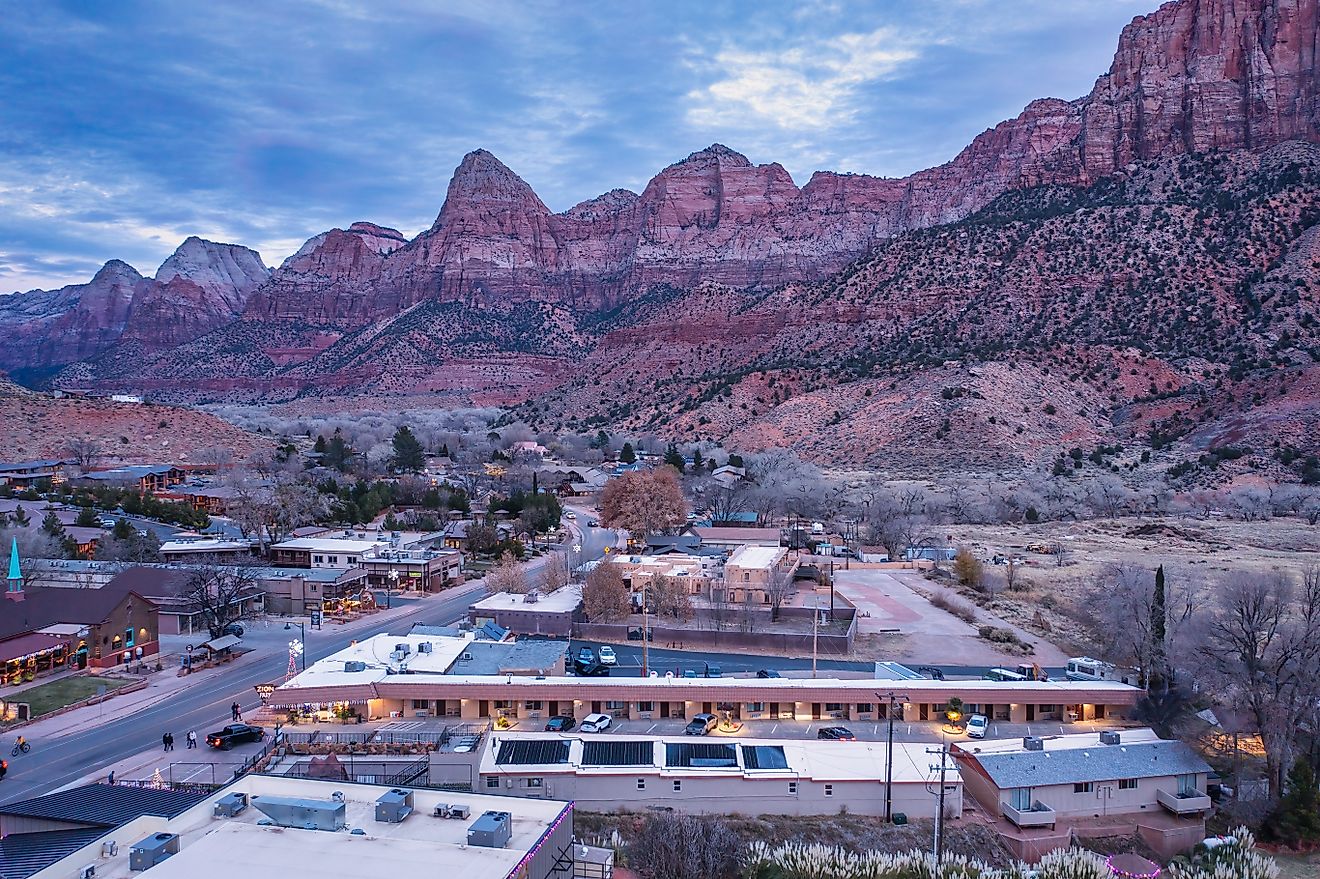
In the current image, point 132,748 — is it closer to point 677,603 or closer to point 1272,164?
point 677,603

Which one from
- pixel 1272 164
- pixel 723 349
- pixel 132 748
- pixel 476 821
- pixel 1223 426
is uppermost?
pixel 1272 164

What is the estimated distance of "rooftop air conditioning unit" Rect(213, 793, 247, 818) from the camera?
16.0 metres

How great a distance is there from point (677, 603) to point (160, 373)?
191061mm

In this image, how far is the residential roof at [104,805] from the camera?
54.0ft

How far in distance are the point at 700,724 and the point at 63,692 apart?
2062cm

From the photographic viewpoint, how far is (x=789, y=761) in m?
23.0

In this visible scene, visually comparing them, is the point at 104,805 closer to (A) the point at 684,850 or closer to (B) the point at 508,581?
(A) the point at 684,850

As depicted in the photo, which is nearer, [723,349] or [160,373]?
[723,349]

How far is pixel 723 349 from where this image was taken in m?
126

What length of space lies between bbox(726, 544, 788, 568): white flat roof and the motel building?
14.3 m

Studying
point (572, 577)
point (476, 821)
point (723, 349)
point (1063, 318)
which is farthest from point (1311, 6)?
point (476, 821)

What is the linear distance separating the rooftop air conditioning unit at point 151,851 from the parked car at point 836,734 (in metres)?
16.3

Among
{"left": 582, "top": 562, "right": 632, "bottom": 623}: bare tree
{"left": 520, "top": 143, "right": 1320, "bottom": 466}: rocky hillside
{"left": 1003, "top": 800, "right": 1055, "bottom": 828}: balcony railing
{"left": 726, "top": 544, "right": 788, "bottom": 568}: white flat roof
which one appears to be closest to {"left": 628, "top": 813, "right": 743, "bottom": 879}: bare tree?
{"left": 1003, "top": 800, "right": 1055, "bottom": 828}: balcony railing

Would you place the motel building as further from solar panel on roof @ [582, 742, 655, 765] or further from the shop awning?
the shop awning
